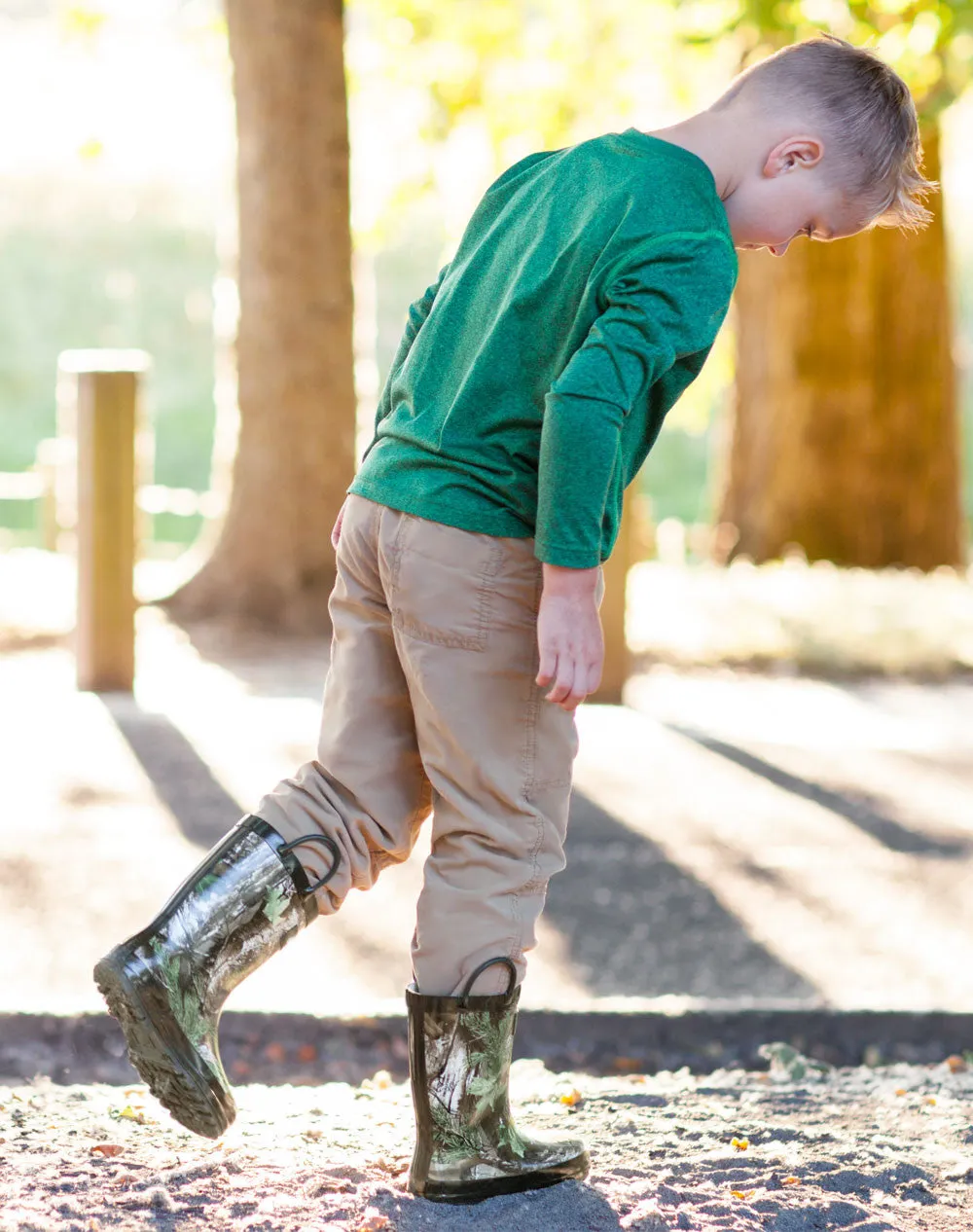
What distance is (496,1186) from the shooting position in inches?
98.2

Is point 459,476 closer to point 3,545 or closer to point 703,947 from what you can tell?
point 703,947

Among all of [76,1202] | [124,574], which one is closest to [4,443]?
[124,574]

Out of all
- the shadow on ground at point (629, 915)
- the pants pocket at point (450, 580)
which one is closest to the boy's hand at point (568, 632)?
the pants pocket at point (450, 580)

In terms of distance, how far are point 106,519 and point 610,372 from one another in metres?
5.18

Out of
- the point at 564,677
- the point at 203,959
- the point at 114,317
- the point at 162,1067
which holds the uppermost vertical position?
the point at 114,317

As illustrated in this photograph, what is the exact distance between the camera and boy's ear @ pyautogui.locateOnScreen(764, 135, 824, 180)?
244cm

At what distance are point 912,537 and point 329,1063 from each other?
1064cm

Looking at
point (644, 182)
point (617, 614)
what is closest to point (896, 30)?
point (617, 614)

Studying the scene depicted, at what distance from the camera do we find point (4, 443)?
24.1 meters

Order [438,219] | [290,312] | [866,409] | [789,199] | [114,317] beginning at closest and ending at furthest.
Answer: [789,199], [290,312], [866,409], [114,317], [438,219]

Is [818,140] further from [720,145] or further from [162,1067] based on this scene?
[162,1067]

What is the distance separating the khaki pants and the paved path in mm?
1139

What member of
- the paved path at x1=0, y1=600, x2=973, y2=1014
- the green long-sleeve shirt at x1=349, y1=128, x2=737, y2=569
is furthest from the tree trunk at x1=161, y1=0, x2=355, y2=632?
the green long-sleeve shirt at x1=349, y1=128, x2=737, y2=569

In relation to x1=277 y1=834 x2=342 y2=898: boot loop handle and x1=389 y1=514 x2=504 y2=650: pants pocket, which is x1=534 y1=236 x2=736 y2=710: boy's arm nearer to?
x1=389 y1=514 x2=504 y2=650: pants pocket
